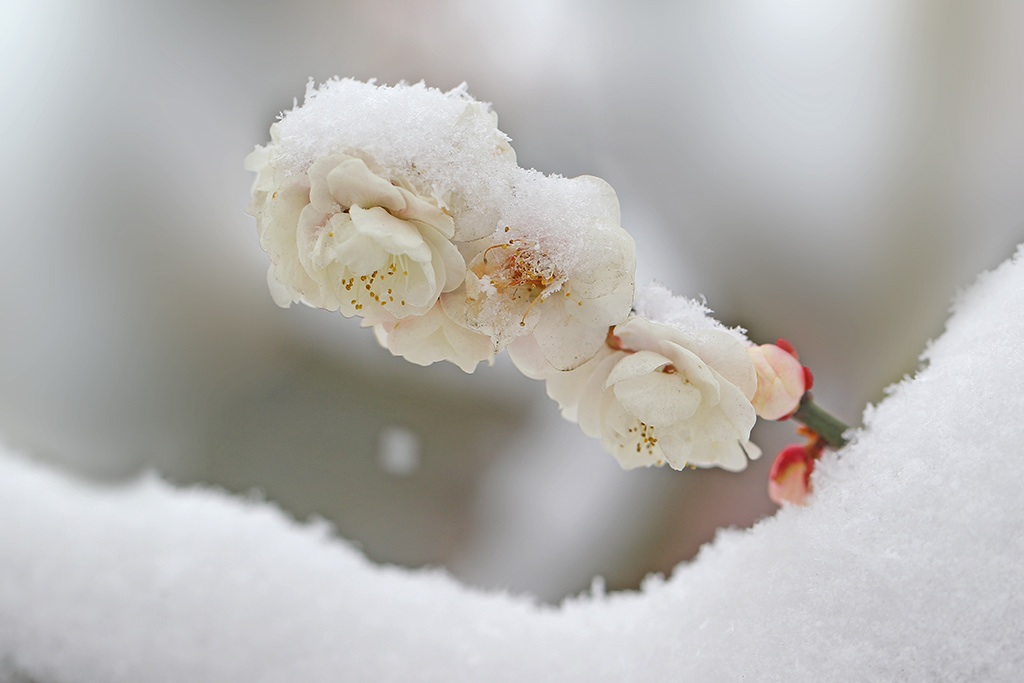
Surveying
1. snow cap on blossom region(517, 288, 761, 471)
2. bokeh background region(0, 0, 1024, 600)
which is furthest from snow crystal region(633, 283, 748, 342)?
bokeh background region(0, 0, 1024, 600)

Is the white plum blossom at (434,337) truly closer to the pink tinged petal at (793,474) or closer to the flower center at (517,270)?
the flower center at (517,270)

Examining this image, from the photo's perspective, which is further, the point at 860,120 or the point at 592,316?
the point at 860,120

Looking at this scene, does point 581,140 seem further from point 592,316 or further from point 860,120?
point 592,316

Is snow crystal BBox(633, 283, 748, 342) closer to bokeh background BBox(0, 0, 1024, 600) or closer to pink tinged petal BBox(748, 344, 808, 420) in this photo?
pink tinged petal BBox(748, 344, 808, 420)

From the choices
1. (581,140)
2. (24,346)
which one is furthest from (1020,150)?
(24,346)

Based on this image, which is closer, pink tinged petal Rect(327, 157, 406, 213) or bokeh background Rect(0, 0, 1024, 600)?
pink tinged petal Rect(327, 157, 406, 213)

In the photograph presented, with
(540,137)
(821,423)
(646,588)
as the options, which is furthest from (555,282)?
(540,137)

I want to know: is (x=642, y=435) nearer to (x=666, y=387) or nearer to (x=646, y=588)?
(x=666, y=387)
